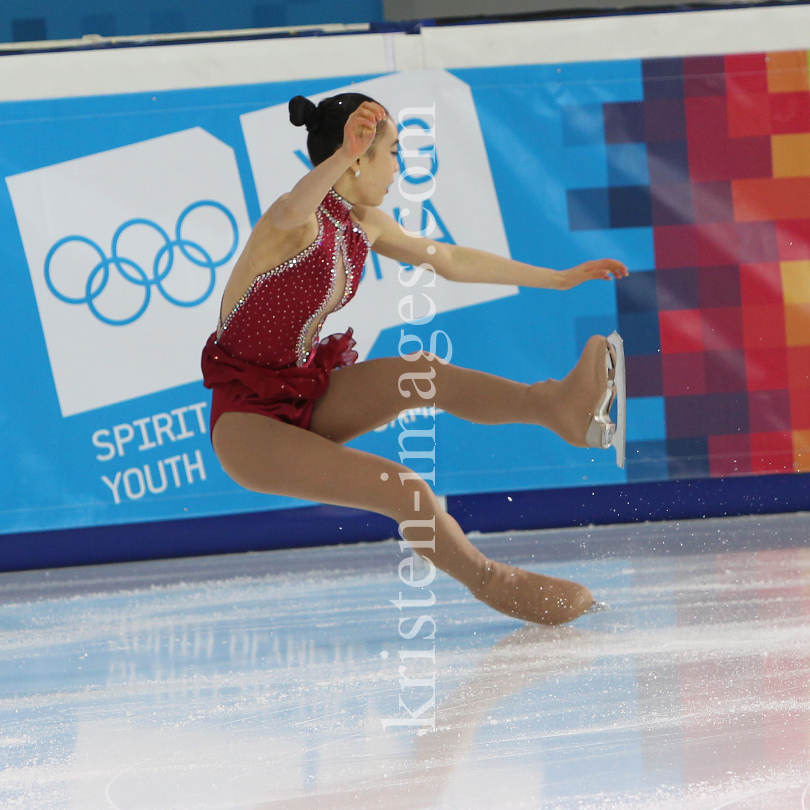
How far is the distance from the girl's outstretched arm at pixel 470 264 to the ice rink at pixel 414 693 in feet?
2.45

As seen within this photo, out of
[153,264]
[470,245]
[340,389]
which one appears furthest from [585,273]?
[153,264]

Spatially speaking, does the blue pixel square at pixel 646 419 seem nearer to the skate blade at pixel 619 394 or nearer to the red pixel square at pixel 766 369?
the red pixel square at pixel 766 369

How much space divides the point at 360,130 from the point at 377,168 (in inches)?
10.0

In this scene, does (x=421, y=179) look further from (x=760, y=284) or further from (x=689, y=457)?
(x=689, y=457)

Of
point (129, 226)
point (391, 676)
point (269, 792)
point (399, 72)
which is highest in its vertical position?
point (399, 72)

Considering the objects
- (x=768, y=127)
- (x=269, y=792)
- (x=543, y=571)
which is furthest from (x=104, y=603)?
(x=768, y=127)

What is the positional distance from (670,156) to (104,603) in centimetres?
234

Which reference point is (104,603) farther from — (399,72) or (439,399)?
(399,72)

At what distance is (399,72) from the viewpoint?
128 inches

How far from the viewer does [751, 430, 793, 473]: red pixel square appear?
11.0ft

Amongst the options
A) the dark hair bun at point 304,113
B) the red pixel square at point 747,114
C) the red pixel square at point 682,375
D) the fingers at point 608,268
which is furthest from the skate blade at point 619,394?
the red pixel square at point 747,114

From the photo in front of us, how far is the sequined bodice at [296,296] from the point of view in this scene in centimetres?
189

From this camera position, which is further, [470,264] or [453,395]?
[470,264]

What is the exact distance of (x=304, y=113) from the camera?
75.2 inches
